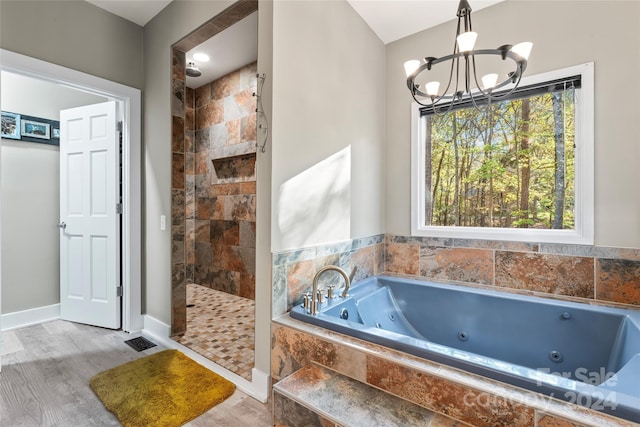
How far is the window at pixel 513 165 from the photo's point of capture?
6.74 feet

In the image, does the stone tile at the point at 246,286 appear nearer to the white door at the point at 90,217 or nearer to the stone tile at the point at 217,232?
the stone tile at the point at 217,232

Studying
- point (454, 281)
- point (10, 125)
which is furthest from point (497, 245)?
point (10, 125)

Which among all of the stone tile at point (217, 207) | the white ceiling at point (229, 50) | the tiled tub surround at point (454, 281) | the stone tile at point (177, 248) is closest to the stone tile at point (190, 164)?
the stone tile at point (217, 207)

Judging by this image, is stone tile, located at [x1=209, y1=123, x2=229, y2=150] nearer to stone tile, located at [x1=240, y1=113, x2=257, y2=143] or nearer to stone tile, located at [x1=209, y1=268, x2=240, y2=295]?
stone tile, located at [x1=240, y1=113, x2=257, y2=143]

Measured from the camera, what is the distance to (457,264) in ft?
8.17

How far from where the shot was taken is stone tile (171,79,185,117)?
A: 250cm

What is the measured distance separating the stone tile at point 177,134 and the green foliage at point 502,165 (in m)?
2.21

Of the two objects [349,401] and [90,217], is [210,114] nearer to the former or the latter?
[90,217]

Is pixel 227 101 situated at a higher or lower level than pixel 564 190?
higher

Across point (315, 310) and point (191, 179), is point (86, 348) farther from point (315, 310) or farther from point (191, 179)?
point (191, 179)

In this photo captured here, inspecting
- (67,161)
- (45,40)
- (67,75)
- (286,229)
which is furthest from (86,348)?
(45,40)

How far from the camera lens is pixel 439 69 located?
258 cm

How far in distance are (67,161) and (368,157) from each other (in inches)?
113

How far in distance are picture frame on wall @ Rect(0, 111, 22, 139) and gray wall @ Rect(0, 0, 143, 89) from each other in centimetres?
106
